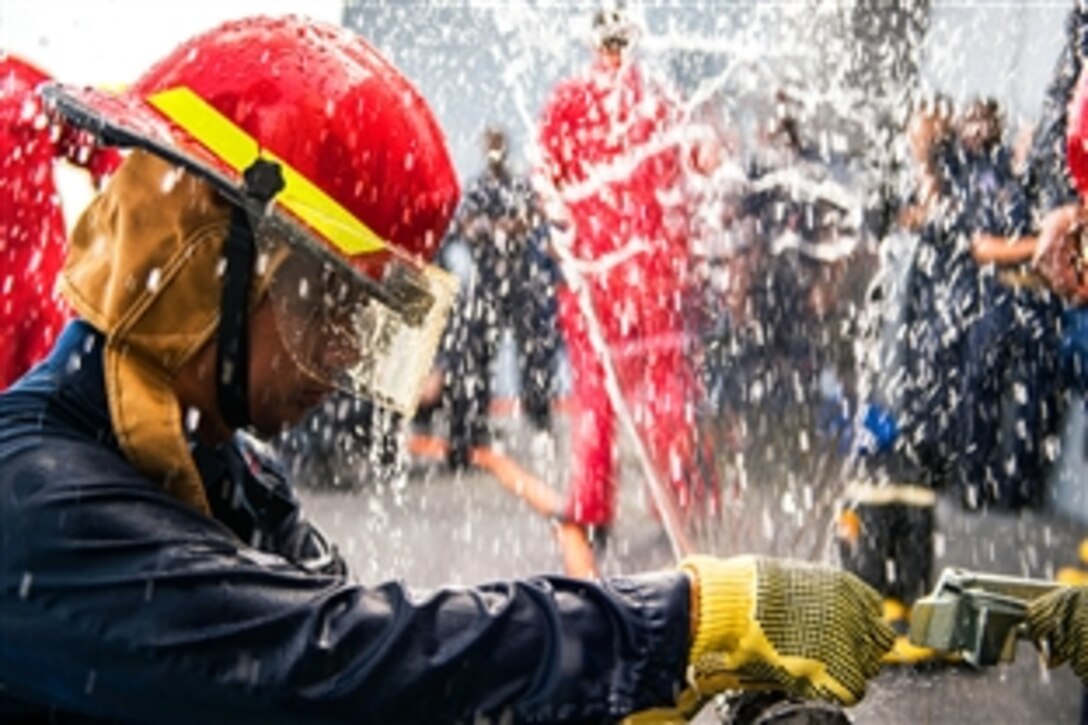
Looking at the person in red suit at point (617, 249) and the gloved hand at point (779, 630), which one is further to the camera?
the person in red suit at point (617, 249)

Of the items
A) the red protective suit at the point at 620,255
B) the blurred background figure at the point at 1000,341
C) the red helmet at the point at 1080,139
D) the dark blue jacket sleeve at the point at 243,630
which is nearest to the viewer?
the dark blue jacket sleeve at the point at 243,630

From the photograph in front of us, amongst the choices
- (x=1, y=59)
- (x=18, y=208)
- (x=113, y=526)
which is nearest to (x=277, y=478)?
(x=113, y=526)

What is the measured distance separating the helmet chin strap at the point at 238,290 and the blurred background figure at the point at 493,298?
6.15 meters

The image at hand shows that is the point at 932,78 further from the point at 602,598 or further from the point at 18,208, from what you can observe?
the point at 602,598

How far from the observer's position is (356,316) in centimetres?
188

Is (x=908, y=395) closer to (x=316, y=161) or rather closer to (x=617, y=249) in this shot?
(x=617, y=249)

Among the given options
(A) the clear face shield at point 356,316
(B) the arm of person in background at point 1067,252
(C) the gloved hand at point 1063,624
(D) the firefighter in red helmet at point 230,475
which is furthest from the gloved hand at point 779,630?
(B) the arm of person in background at point 1067,252

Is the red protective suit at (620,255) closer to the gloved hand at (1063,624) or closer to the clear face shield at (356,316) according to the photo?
the clear face shield at (356,316)

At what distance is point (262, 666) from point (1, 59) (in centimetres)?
230

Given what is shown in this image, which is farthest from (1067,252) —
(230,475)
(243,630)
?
(243,630)

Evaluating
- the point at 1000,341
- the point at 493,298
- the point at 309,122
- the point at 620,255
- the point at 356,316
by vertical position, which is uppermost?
the point at 309,122

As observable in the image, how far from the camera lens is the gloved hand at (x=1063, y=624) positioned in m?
1.91

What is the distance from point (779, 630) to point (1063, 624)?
506mm

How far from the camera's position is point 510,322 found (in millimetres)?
9328
